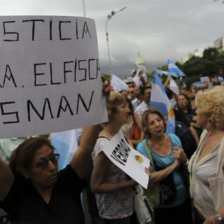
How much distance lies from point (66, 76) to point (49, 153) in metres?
0.50

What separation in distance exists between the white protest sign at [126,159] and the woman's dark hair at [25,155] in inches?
17.2

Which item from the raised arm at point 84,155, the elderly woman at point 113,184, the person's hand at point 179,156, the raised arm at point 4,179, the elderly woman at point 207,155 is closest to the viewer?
the raised arm at point 4,179

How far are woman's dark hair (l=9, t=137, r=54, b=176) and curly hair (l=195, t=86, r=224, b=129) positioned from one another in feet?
4.33

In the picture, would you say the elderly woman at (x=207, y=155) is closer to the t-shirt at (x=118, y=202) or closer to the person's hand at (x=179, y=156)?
the person's hand at (x=179, y=156)

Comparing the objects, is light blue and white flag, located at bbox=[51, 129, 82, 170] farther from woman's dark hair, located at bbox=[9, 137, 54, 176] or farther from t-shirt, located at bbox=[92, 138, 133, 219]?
woman's dark hair, located at bbox=[9, 137, 54, 176]

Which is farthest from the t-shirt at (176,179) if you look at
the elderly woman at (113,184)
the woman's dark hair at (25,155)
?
the woman's dark hair at (25,155)

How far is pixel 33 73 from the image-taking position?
1.34 metres

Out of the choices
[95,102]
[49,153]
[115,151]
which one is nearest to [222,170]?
[115,151]

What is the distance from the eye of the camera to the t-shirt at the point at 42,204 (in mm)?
1498

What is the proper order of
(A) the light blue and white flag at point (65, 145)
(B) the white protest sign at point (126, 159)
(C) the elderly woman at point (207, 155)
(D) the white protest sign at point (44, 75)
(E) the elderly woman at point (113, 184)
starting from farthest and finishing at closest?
(A) the light blue and white flag at point (65, 145) → (E) the elderly woman at point (113, 184) → (C) the elderly woman at point (207, 155) → (B) the white protest sign at point (126, 159) → (D) the white protest sign at point (44, 75)

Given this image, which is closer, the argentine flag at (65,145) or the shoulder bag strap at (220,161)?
the shoulder bag strap at (220,161)

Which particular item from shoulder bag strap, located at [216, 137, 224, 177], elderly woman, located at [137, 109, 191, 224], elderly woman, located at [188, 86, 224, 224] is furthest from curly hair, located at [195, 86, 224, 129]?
elderly woman, located at [137, 109, 191, 224]

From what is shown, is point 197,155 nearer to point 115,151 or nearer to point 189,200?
point 189,200

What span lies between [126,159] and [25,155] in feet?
2.37
